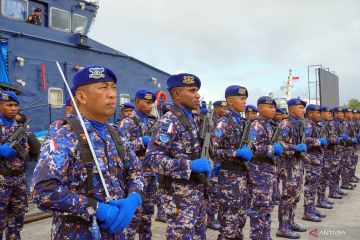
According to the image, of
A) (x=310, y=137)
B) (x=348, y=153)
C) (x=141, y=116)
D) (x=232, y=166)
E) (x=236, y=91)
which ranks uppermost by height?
(x=236, y=91)

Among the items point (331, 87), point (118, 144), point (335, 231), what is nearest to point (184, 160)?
point (118, 144)

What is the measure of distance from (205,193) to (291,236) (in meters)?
2.45

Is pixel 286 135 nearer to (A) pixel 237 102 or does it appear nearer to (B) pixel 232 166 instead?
(A) pixel 237 102

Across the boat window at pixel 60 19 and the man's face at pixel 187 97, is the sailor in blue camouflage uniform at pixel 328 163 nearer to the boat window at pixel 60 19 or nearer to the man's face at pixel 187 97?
the man's face at pixel 187 97

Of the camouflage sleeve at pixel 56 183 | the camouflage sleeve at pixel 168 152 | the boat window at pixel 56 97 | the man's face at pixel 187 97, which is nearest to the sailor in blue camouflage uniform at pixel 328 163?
the man's face at pixel 187 97

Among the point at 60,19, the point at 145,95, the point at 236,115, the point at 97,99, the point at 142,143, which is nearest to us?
the point at 97,99

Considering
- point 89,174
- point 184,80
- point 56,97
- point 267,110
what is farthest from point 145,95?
point 56,97

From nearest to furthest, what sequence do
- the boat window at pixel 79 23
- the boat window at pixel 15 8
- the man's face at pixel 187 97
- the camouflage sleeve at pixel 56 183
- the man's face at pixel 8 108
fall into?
the camouflage sleeve at pixel 56 183, the man's face at pixel 187 97, the man's face at pixel 8 108, the boat window at pixel 15 8, the boat window at pixel 79 23

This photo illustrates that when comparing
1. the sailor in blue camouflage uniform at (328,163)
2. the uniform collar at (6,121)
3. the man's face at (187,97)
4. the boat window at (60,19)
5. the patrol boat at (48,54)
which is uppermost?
the boat window at (60,19)

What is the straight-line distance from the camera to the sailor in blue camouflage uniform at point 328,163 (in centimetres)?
723

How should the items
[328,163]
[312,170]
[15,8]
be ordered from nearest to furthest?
[312,170], [328,163], [15,8]

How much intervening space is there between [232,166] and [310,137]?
2.84 metres

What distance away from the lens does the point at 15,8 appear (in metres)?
9.31

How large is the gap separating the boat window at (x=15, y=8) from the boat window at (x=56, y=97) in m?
2.18
